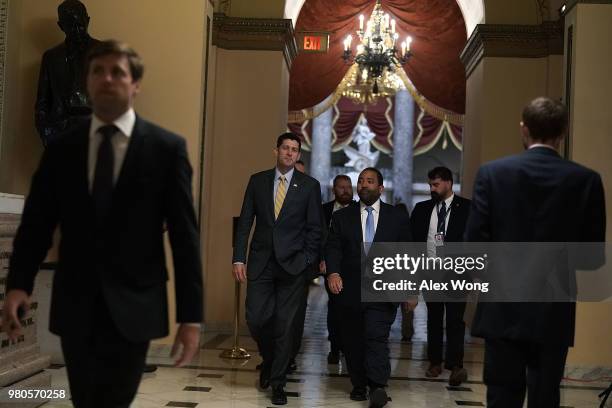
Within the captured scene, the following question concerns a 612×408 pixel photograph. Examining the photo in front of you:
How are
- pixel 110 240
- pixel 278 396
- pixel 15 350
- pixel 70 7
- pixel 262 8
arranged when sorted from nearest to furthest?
pixel 110 240, pixel 15 350, pixel 278 396, pixel 70 7, pixel 262 8

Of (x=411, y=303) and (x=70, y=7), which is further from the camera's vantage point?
(x=70, y=7)

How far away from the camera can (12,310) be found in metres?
2.49

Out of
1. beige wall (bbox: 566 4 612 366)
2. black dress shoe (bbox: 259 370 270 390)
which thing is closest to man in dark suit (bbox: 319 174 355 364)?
black dress shoe (bbox: 259 370 270 390)

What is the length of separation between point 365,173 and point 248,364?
7.64ft

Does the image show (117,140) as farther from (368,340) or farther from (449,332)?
(449,332)

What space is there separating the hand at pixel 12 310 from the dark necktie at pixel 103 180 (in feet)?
1.18

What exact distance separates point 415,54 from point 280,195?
719cm

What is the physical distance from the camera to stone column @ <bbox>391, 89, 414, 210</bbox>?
2450 cm

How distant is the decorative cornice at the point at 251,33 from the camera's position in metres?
9.51

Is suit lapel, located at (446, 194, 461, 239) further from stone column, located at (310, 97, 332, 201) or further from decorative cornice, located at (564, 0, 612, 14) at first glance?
stone column, located at (310, 97, 332, 201)

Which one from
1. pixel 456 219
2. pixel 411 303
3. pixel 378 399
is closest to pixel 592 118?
pixel 456 219

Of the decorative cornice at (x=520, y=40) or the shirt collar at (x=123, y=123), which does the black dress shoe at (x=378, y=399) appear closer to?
the shirt collar at (x=123, y=123)

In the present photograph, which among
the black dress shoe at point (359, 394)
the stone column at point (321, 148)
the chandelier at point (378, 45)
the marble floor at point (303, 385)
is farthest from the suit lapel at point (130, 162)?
the stone column at point (321, 148)

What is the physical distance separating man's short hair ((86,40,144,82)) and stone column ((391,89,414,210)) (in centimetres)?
2205
